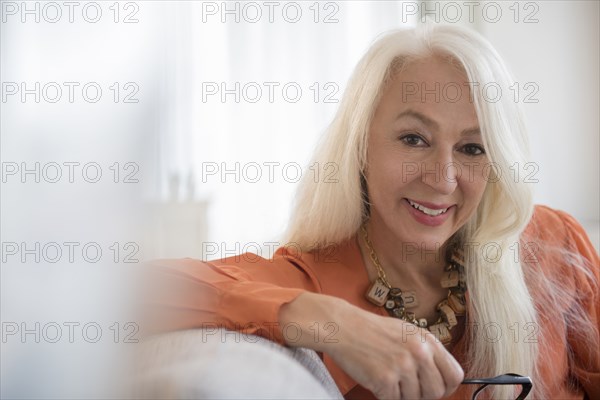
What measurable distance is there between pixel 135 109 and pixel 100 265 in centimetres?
8

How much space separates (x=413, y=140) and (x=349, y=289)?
27cm

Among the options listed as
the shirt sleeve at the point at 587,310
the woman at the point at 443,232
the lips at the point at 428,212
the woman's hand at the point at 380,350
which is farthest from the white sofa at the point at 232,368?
the shirt sleeve at the point at 587,310

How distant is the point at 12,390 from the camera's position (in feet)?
1.15

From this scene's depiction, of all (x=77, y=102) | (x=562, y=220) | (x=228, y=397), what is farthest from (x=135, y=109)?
(x=562, y=220)

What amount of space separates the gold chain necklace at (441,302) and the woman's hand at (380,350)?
0.28 m

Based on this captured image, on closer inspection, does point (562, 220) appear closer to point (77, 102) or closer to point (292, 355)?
point (292, 355)

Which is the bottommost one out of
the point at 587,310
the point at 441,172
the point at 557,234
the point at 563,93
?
the point at 587,310

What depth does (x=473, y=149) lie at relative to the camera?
1.25 meters

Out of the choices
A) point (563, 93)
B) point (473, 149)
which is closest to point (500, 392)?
point (473, 149)

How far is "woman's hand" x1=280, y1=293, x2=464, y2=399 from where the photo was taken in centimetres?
86

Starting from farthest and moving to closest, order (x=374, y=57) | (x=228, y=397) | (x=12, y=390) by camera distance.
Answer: (x=374, y=57) < (x=228, y=397) < (x=12, y=390)

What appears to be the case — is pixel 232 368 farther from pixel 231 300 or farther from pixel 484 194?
pixel 484 194

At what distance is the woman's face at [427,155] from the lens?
3.97 feet

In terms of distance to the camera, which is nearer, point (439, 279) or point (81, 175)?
point (81, 175)
